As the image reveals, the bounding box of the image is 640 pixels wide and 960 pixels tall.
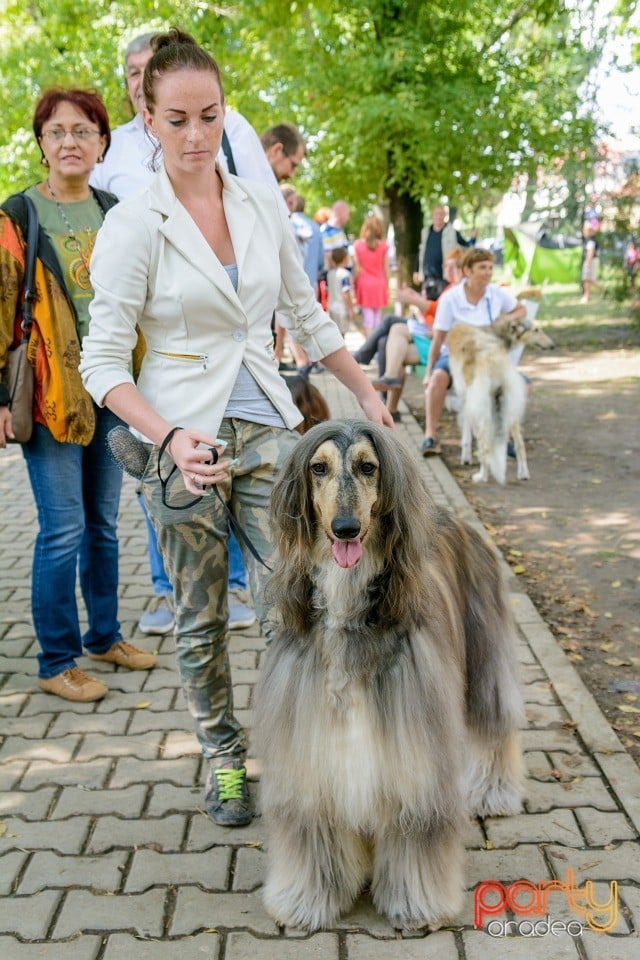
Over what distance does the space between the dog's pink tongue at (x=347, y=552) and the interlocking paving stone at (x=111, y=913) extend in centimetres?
123

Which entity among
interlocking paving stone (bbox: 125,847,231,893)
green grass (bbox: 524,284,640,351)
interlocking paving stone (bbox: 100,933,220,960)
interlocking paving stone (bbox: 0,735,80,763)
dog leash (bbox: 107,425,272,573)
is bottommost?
green grass (bbox: 524,284,640,351)

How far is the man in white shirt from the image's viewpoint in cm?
387

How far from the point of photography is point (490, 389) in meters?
7.76

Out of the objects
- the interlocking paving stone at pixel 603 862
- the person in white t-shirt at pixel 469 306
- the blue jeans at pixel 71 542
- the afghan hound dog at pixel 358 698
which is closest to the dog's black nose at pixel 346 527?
the afghan hound dog at pixel 358 698

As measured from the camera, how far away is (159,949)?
262 cm

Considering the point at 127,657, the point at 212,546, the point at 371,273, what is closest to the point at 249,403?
the point at 212,546

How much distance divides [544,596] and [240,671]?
1968 millimetres

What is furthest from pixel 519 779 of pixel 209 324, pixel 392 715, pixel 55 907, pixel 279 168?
pixel 279 168

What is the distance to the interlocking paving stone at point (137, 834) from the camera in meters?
3.11

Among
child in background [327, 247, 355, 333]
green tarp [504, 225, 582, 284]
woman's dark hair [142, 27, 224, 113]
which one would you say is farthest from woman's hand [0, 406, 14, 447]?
green tarp [504, 225, 582, 284]

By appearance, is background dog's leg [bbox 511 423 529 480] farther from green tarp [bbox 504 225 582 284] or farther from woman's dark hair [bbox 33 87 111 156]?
green tarp [bbox 504 225 582 284]

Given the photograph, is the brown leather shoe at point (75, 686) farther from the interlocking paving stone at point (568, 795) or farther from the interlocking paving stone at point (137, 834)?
the interlocking paving stone at point (568, 795)

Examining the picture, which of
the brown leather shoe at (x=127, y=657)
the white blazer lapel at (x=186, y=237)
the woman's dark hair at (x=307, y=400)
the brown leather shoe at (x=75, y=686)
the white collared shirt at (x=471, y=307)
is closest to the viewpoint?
the white blazer lapel at (x=186, y=237)

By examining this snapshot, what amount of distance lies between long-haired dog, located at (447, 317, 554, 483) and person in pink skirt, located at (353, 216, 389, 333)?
6.98m
